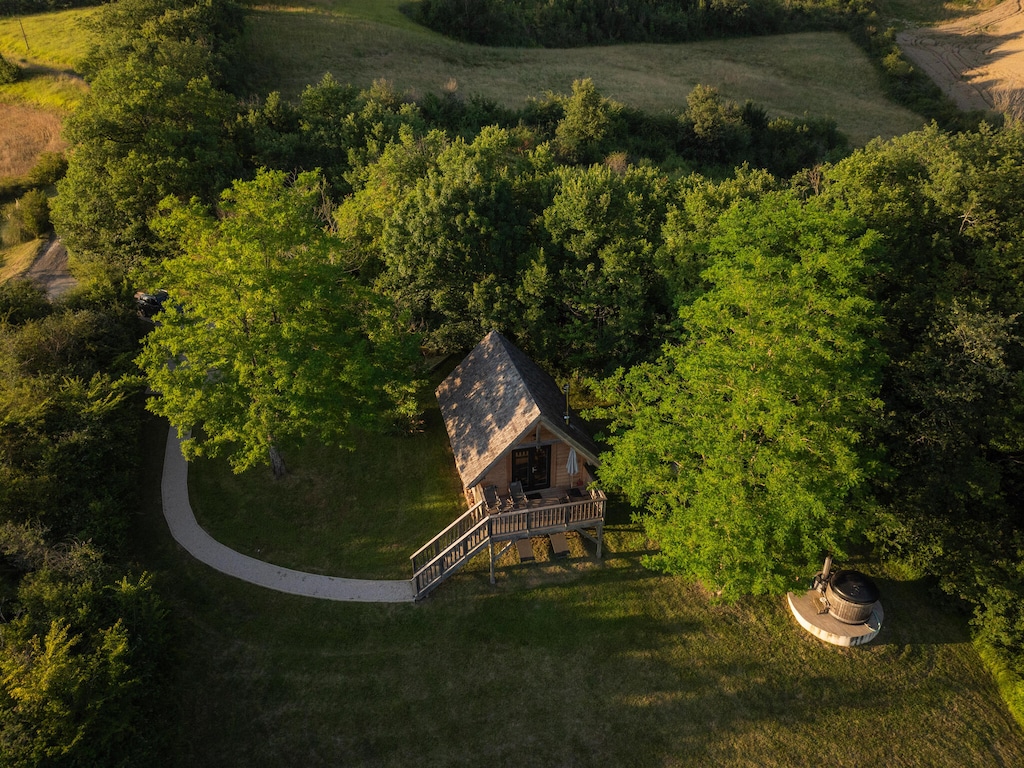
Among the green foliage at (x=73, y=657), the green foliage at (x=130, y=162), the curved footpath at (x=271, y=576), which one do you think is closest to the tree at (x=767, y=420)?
the curved footpath at (x=271, y=576)

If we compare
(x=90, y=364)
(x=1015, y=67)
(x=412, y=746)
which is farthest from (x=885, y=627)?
(x=1015, y=67)

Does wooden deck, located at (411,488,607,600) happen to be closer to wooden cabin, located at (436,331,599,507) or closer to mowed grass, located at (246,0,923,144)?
wooden cabin, located at (436,331,599,507)

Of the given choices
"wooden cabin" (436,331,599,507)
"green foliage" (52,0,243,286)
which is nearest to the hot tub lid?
"wooden cabin" (436,331,599,507)

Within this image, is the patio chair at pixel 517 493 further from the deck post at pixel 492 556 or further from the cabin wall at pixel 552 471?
the deck post at pixel 492 556

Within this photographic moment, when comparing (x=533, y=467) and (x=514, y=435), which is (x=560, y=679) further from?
(x=514, y=435)

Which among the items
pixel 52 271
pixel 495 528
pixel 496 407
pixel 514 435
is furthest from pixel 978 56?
pixel 52 271

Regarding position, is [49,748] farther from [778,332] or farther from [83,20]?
[83,20]
